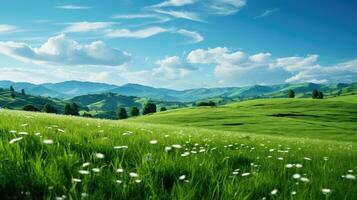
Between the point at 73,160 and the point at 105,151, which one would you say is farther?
the point at 105,151

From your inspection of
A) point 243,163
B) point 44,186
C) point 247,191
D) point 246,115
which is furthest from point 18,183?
point 246,115

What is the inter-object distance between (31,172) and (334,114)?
142359 millimetres

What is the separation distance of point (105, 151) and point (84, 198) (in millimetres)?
3052

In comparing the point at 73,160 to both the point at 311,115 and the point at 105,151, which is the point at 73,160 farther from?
the point at 311,115

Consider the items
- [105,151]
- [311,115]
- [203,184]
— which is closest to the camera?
[203,184]

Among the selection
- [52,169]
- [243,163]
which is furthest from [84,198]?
[243,163]

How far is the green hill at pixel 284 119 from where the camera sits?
92.9 m

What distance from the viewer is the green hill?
305 ft

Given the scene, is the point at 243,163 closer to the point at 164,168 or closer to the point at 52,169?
the point at 164,168

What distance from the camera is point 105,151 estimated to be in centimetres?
609

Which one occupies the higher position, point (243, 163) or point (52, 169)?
point (52, 169)

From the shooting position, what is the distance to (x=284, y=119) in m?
118

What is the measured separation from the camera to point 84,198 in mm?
3066

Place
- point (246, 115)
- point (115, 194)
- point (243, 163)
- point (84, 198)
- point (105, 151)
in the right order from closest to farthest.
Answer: point (84, 198) → point (115, 194) → point (105, 151) → point (243, 163) → point (246, 115)
